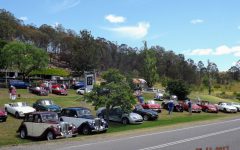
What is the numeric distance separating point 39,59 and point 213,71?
424 feet

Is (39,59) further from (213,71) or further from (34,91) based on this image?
(213,71)

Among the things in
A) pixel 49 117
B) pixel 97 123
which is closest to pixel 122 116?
pixel 97 123

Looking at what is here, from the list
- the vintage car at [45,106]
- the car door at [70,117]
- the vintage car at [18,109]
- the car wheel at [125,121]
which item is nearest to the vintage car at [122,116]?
the car wheel at [125,121]

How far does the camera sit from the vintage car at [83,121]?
25047mm

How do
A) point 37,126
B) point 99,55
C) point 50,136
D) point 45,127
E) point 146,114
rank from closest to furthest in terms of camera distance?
1. point 50,136
2. point 45,127
3. point 37,126
4. point 146,114
5. point 99,55

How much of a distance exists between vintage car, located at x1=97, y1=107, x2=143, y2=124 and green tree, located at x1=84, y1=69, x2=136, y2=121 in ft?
1.35

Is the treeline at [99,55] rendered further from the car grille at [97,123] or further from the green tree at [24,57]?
the car grille at [97,123]

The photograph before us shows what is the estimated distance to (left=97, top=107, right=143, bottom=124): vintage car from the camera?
3209cm

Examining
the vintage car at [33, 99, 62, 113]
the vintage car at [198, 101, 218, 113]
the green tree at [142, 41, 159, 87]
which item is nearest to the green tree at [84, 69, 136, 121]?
the vintage car at [33, 99, 62, 113]

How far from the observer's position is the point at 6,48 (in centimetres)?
6994

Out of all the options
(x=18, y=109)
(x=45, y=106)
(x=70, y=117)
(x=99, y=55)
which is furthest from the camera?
(x=99, y=55)

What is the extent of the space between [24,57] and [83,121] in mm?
45375

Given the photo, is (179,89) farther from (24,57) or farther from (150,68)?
(150,68)

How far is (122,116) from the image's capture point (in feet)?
106
